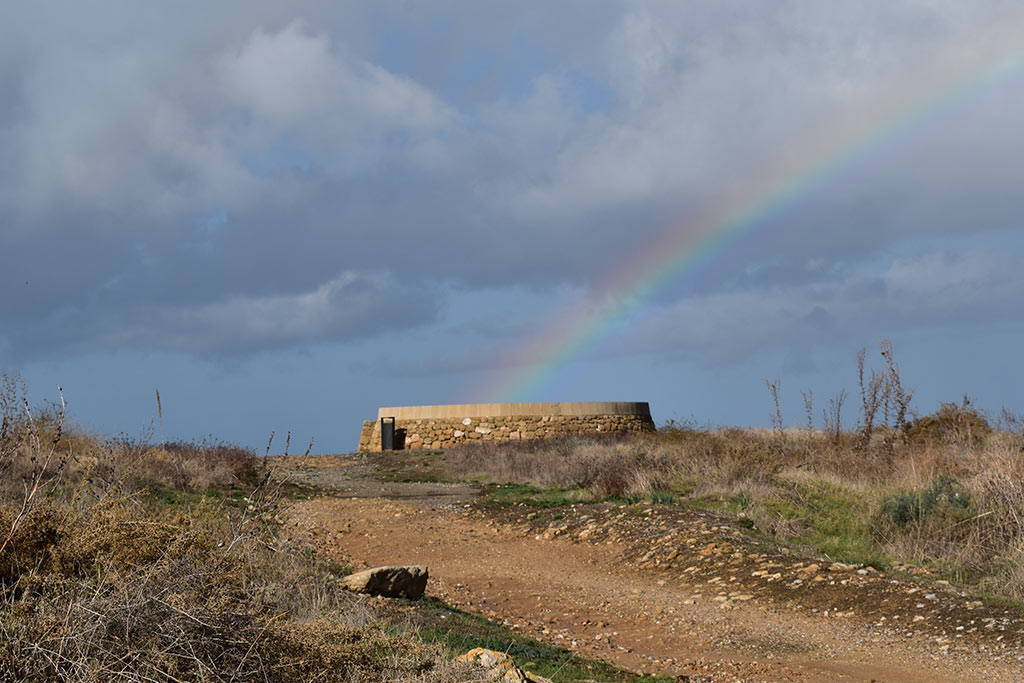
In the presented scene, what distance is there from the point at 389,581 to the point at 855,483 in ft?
25.9

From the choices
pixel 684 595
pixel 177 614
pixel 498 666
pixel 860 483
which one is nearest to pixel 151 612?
→ pixel 177 614

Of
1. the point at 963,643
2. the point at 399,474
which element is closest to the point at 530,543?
the point at 963,643

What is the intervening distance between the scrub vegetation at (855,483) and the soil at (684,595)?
2.47 ft

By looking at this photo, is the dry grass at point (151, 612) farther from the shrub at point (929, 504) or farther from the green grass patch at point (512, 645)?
the shrub at point (929, 504)

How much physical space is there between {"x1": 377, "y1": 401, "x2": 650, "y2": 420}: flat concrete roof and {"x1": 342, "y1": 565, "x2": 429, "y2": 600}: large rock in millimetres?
20631

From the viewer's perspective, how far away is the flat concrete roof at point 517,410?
2950 cm

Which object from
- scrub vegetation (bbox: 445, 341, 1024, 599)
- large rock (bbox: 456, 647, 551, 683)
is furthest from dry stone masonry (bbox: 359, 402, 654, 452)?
large rock (bbox: 456, 647, 551, 683)

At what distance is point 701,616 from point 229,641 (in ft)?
19.6

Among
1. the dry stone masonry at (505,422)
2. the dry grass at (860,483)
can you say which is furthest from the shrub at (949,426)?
the dry stone masonry at (505,422)

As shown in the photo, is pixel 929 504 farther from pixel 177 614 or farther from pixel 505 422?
pixel 505 422

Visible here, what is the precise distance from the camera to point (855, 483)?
1327 centimetres

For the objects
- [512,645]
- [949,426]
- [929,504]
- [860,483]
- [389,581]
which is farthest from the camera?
[949,426]

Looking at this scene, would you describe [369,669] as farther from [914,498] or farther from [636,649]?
[914,498]

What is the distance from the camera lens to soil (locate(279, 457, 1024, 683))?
7.10 metres
